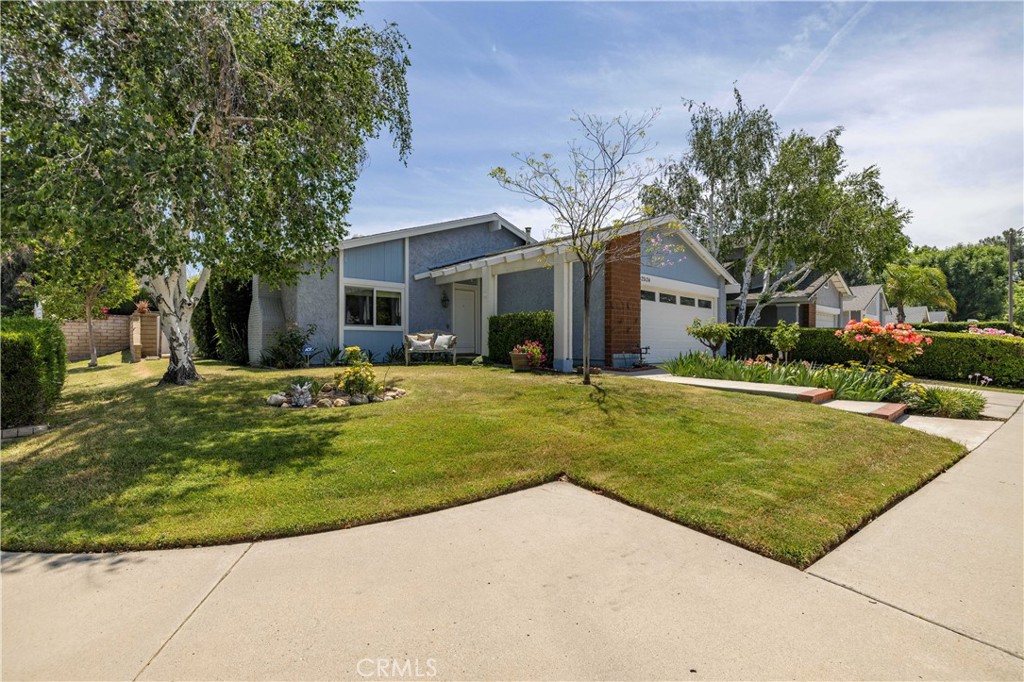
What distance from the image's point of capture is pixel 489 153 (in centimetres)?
989

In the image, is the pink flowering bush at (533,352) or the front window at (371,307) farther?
the front window at (371,307)

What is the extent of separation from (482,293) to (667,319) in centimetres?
612

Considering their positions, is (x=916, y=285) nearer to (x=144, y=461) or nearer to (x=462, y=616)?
(x=462, y=616)

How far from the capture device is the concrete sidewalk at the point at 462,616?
1.94 meters

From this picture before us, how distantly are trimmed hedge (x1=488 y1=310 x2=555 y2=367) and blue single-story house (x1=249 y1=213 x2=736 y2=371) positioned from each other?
0.25 m

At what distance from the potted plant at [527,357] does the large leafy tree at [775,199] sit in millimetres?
10893

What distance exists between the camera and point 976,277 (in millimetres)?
42281

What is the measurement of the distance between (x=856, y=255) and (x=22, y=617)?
26953mm

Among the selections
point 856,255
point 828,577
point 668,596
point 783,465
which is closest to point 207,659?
point 668,596

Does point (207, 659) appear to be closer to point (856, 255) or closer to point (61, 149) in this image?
point (61, 149)

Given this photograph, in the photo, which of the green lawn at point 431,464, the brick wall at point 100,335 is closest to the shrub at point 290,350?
the green lawn at point 431,464

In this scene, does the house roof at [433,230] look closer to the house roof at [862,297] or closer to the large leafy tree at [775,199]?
the large leafy tree at [775,199]

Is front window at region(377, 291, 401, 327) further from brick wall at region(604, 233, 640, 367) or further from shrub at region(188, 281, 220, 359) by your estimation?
brick wall at region(604, 233, 640, 367)

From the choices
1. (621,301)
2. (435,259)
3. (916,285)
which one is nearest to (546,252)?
(621,301)
